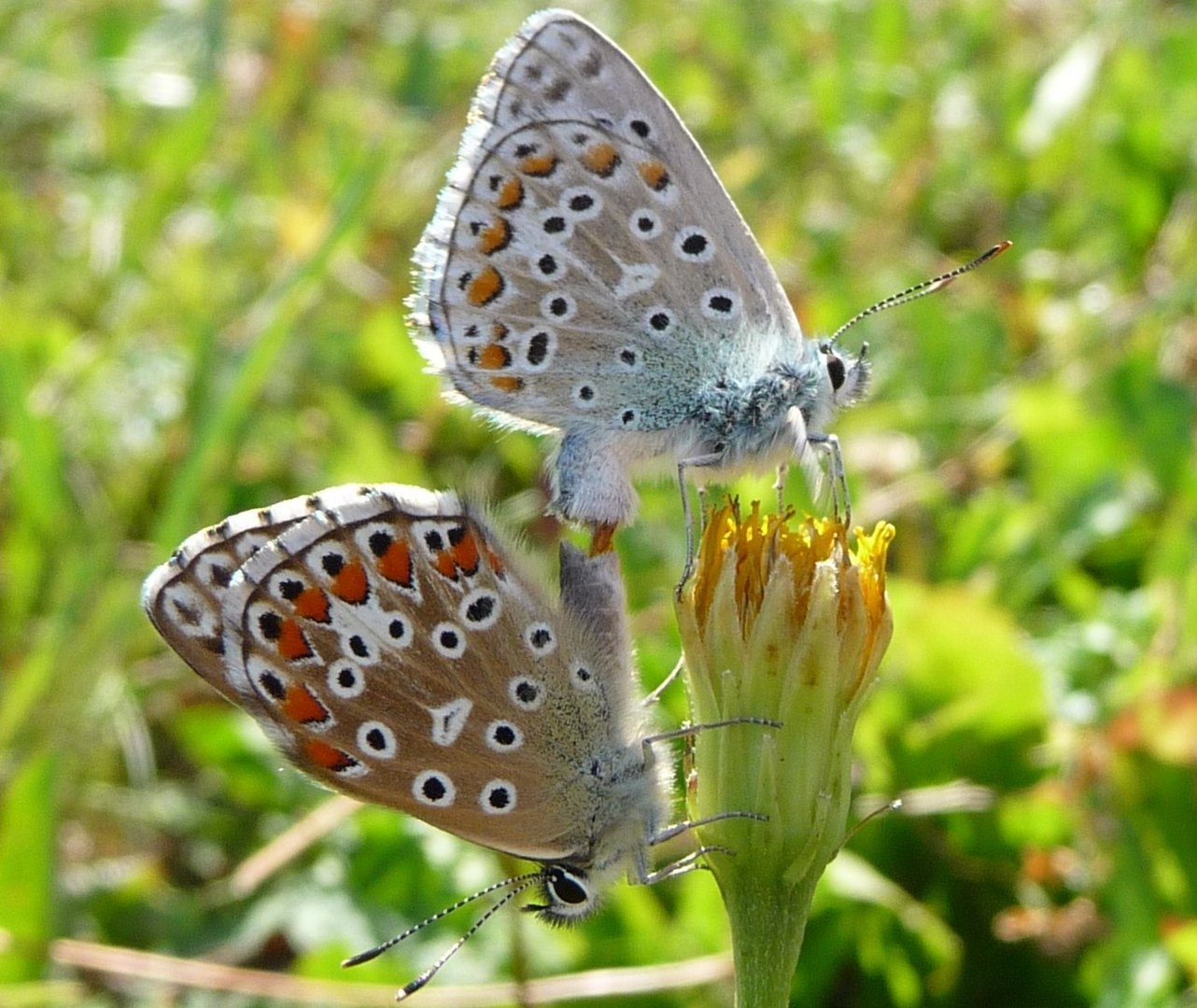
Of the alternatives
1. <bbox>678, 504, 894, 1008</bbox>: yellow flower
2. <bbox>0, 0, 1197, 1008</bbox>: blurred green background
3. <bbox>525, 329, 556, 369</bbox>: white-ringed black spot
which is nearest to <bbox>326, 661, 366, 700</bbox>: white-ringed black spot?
<bbox>0, 0, 1197, 1008</bbox>: blurred green background

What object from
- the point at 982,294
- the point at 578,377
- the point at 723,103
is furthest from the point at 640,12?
the point at 578,377

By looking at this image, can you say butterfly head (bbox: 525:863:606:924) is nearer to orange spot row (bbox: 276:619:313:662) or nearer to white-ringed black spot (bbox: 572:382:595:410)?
orange spot row (bbox: 276:619:313:662)

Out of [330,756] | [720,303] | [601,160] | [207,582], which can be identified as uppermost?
[601,160]

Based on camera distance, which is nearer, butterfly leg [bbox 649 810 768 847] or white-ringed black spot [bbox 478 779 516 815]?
butterfly leg [bbox 649 810 768 847]

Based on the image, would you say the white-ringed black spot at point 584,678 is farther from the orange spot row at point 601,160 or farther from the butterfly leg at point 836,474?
the orange spot row at point 601,160

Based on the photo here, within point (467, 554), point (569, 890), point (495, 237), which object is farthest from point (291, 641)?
point (495, 237)

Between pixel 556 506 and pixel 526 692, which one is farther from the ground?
pixel 556 506

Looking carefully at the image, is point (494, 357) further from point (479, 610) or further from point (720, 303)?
point (479, 610)
